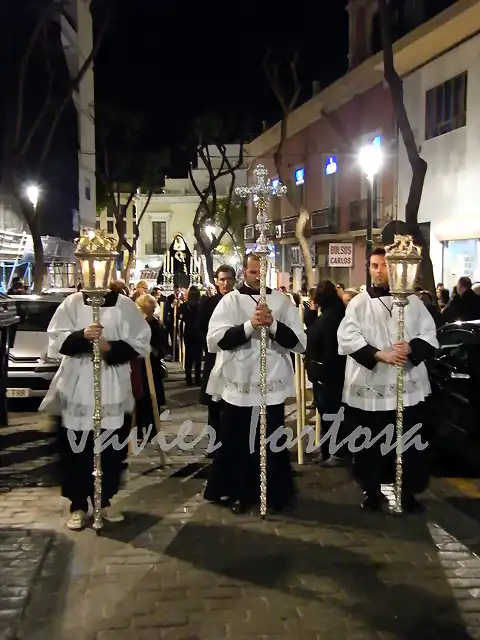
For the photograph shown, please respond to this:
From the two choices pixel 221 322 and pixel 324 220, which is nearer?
pixel 221 322

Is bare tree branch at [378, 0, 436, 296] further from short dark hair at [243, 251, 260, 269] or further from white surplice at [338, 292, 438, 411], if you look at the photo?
short dark hair at [243, 251, 260, 269]

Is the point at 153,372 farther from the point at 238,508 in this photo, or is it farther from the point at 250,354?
the point at 238,508

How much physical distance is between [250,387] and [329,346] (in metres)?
1.61

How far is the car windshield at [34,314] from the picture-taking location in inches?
464

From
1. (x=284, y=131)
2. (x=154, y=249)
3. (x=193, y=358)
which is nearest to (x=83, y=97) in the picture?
(x=284, y=131)

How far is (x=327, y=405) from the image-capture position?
26.2 feet

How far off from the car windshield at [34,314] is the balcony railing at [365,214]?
14709 mm

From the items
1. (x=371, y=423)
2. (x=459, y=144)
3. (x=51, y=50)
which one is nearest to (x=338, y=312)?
(x=371, y=423)

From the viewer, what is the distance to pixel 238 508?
6.28 meters

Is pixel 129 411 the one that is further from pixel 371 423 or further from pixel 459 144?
pixel 459 144

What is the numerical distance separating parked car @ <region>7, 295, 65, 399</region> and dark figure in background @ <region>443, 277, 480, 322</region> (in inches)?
239

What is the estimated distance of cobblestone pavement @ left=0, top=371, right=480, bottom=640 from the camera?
435 cm

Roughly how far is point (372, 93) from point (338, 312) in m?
19.8

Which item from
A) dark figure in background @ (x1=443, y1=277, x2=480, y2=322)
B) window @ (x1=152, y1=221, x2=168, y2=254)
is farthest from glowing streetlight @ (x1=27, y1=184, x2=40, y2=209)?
window @ (x1=152, y1=221, x2=168, y2=254)
